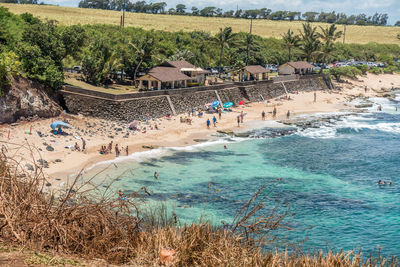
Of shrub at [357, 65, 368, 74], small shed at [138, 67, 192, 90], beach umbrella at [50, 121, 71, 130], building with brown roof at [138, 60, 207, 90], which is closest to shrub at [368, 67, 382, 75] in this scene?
shrub at [357, 65, 368, 74]

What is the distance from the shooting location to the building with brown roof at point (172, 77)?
193 ft

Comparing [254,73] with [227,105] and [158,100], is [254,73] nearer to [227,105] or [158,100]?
[227,105]

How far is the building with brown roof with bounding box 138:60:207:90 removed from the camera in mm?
58719

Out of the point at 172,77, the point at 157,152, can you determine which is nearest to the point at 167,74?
the point at 172,77

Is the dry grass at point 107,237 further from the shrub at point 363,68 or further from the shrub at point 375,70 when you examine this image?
the shrub at point 375,70

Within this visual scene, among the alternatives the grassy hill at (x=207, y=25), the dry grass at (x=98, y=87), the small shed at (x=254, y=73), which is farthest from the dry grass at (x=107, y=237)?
the grassy hill at (x=207, y=25)

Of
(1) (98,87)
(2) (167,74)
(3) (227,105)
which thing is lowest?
(3) (227,105)

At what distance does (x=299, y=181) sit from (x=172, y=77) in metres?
28.9

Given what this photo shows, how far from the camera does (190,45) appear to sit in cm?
8812

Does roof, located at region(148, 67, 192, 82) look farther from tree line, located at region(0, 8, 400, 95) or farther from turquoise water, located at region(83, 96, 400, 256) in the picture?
turquoise water, located at region(83, 96, 400, 256)

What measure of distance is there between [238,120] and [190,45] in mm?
36577

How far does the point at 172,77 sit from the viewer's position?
60438mm

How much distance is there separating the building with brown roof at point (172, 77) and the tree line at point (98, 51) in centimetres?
283

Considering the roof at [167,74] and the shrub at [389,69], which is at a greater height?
the shrub at [389,69]
